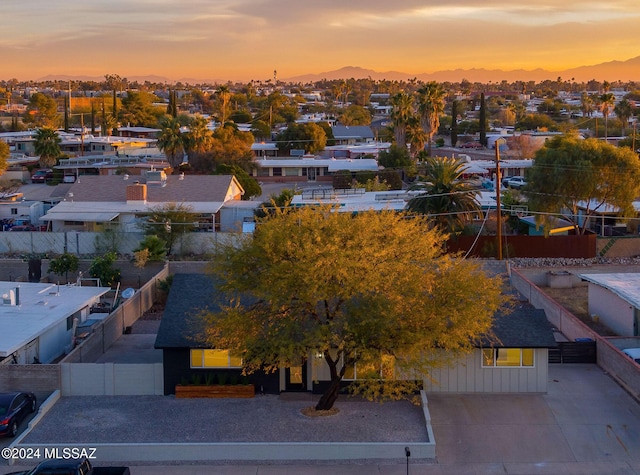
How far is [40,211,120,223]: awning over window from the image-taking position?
46875 mm

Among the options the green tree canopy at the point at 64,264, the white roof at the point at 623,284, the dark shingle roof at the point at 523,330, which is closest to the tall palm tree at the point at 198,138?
the green tree canopy at the point at 64,264

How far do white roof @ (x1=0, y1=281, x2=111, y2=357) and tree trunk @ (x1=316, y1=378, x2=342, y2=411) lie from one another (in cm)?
924

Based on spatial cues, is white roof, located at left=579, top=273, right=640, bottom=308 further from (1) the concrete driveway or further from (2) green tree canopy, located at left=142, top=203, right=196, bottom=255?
(2) green tree canopy, located at left=142, top=203, right=196, bottom=255

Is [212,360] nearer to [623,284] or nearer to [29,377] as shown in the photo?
[29,377]

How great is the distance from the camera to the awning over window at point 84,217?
46875mm

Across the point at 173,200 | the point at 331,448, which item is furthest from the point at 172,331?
the point at 173,200

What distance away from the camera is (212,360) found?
2308 cm

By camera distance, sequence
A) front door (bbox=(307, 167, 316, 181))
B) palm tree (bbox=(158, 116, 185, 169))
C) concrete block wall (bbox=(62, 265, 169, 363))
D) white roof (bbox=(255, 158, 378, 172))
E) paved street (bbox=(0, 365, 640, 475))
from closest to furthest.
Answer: paved street (bbox=(0, 365, 640, 475))
concrete block wall (bbox=(62, 265, 169, 363))
palm tree (bbox=(158, 116, 185, 169))
white roof (bbox=(255, 158, 378, 172))
front door (bbox=(307, 167, 316, 181))

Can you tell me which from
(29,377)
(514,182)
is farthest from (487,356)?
(514,182)

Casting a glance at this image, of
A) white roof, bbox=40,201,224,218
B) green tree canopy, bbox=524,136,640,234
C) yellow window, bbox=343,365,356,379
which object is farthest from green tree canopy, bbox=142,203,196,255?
yellow window, bbox=343,365,356,379

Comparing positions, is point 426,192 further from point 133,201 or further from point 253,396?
point 253,396

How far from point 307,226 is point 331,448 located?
5.43m

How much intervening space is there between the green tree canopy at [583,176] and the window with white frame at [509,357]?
21.7 metres

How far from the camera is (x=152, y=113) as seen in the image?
139 meters
